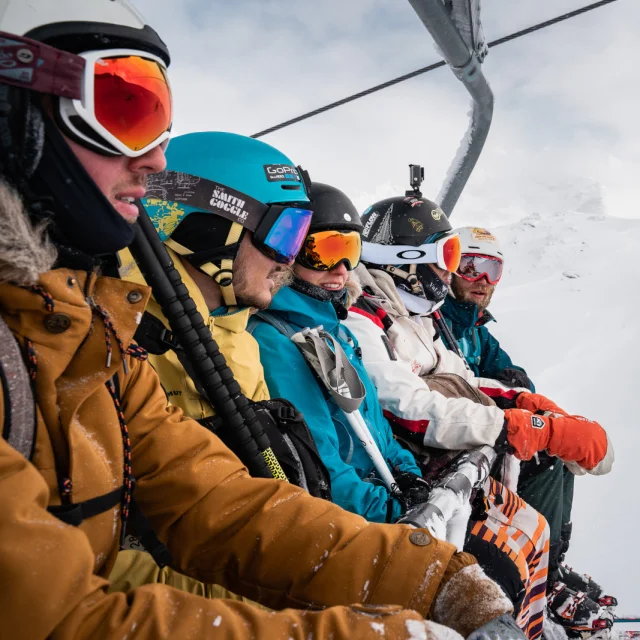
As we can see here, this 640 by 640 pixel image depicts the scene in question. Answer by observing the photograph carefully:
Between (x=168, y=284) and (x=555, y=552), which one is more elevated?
(x=168, y=284)

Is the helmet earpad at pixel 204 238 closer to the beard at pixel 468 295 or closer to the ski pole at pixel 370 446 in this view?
the ski pole at pixel 370 446

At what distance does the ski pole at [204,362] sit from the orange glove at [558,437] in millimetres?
1842

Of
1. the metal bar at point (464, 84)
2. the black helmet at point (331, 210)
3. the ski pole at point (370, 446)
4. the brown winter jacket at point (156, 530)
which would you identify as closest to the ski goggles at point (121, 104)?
the brown winter jacket at point (156, 530)

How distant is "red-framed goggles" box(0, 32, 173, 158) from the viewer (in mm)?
1234

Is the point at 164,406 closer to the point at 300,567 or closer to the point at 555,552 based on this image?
the point at 300,567

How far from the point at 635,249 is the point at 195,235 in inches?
1117

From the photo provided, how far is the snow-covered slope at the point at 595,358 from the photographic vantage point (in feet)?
14.9

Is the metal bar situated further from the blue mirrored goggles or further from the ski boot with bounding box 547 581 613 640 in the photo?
the ski boot with bounding box 547 581 613 640

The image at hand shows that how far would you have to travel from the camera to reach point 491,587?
1292mm

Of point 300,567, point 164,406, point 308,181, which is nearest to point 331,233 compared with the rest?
point 308,181

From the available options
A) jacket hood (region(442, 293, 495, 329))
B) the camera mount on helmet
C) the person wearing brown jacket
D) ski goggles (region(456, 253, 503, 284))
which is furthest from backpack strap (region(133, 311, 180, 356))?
ski goggles (region(456, 253, 503, 284))

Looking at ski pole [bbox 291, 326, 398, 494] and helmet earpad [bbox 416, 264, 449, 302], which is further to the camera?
helmet earpad [bbox 416, 264, 449, 302]

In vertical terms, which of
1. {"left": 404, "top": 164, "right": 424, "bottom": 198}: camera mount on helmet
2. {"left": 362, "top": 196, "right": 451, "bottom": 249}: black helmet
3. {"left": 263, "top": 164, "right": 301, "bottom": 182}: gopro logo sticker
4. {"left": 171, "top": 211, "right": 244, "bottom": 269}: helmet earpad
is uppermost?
{"left": 404, "top": 164, "right": 424, "bottom": 198}: camera mount on helmet

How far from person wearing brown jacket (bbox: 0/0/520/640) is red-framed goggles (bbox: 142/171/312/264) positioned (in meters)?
0.90
